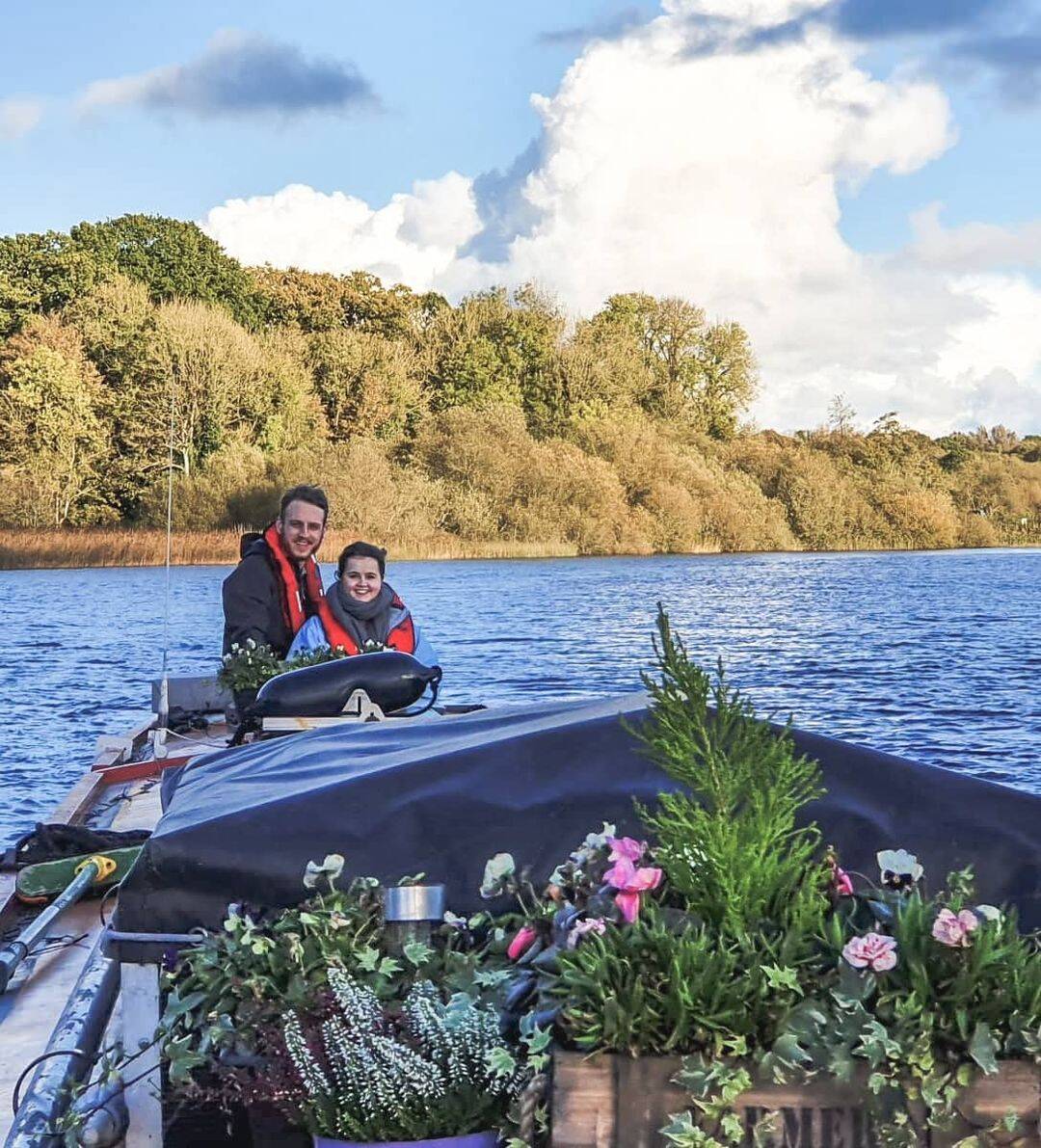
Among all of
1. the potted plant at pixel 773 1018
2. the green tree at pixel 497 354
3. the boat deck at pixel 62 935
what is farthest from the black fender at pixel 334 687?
the green tree at pixel 497 354

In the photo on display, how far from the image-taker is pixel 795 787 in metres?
2.18

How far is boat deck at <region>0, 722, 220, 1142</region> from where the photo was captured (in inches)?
146

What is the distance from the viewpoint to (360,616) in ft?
22.1

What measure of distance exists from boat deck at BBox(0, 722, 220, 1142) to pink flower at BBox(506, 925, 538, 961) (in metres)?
1.33

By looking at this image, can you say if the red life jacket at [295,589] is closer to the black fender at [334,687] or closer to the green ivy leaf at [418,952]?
the black fender at [334,687]

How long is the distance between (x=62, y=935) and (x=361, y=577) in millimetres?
2426

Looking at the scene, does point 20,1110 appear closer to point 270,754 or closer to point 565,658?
point 270,754

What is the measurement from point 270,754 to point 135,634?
951 inches

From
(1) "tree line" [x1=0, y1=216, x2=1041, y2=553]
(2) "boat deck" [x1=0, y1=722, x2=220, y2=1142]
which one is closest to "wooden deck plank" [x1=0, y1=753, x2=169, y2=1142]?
(2) "boat deck" [x1=0, y1=722, x2=220, y2=1142]

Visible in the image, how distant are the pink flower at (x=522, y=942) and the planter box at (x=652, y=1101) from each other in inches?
12.5

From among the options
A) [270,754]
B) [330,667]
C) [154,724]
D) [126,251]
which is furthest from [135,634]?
[126,251]

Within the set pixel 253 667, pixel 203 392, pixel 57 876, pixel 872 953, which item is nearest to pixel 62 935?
pixel 57 876

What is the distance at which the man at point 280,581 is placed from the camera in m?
7.03

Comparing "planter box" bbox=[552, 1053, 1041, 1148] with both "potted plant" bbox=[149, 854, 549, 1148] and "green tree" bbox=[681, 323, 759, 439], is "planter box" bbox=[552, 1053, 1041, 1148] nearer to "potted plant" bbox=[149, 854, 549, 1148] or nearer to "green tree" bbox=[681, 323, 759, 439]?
"potted plant" bbox=[149, 854, 549, 1148]
